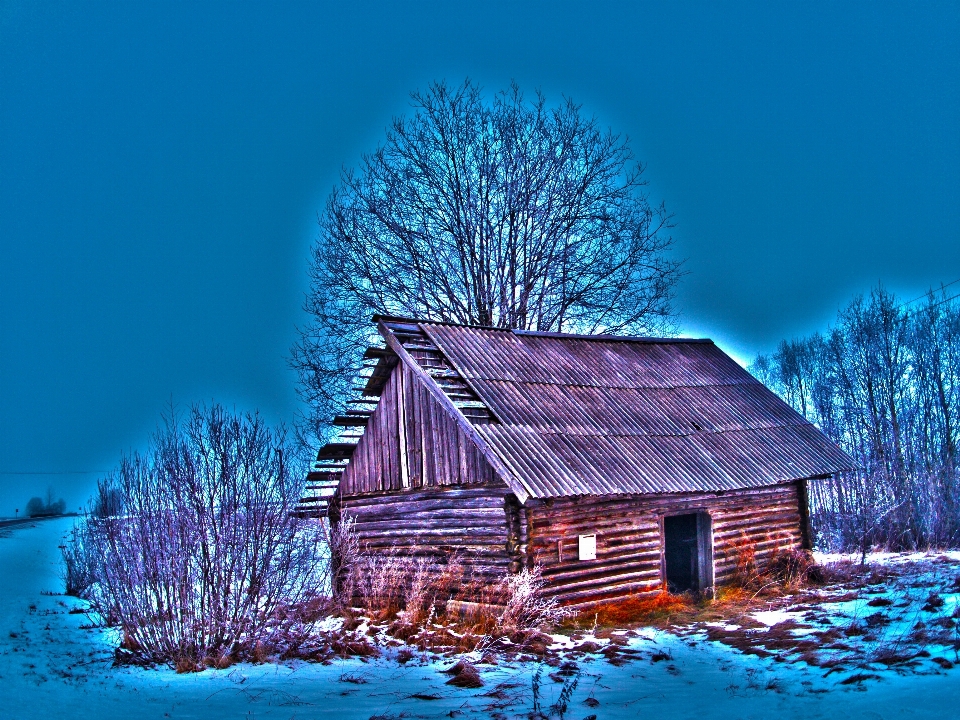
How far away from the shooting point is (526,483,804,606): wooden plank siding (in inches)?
518

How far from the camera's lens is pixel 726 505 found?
52.0 feet

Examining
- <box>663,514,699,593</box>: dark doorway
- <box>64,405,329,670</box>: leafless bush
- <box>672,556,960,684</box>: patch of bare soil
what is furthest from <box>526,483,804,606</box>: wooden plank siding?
<box>64,405,329,670</box>: leafless bush

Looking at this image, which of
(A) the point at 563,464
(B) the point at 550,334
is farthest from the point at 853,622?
(B) the point at 550,334

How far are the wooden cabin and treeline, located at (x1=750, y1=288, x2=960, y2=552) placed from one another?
28.0 ft

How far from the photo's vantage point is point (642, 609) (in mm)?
13711

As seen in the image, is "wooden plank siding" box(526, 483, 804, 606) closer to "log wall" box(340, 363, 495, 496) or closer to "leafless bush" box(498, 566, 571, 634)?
"leafless bush" box(498, 566, 571, 634)

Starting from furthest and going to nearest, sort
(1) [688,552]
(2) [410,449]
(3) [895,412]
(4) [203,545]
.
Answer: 1. (3) [895,412]
2. (1) [688,552]
3. (2) [410,449]
4. (4) [203,545]

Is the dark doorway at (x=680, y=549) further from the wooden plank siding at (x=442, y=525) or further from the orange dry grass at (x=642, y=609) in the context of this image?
the wooden plank siding at (x=442, y=525)

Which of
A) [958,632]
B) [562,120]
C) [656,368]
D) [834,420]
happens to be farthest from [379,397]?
[834,420]

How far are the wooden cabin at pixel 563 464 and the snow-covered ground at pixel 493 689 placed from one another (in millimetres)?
2381

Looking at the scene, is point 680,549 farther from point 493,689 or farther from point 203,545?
point 203,545

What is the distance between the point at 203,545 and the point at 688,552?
1062cm

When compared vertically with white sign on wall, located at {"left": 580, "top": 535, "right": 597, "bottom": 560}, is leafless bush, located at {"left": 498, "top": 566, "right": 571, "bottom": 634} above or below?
below

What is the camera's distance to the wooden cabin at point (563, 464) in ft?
43.6
